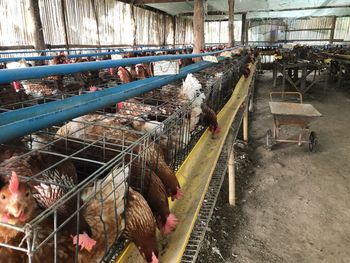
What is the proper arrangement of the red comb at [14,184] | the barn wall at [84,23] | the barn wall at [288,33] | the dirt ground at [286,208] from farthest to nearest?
the barn wall at [288,33] → the barn wall at [84,23] → the dirt ground at [286,208] → the red comb at [14,184]

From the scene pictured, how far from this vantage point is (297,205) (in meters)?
4.16

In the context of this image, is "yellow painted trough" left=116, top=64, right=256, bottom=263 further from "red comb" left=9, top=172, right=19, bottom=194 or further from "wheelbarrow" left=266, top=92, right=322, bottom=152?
"wheelbarrow" left=266, top=92, right=322, bottom=152

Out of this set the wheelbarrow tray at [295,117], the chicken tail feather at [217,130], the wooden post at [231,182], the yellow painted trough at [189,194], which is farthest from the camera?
the wheelbarrow tray at [295,117]

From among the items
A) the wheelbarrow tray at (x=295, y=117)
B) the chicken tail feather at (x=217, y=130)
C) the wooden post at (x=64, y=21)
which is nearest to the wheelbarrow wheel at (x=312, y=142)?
the wheelbarrow tray at (x=295, y=117)

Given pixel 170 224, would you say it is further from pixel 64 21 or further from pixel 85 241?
pixel 64 21

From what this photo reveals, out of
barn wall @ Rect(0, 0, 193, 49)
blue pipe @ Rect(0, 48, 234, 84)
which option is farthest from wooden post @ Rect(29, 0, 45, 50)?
blue pipe @ Rect(0, 48, 234, 84)

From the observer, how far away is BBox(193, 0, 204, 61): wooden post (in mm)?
5641

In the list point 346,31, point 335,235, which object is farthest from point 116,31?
point 346,31

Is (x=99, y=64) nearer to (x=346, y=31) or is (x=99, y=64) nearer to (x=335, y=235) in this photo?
(x=335, y=235)

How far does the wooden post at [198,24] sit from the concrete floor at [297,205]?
251 cm

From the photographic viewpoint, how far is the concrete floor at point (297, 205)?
10.9ft

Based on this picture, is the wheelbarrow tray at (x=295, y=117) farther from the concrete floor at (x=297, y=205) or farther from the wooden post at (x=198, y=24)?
the wooden post at (x=198, y=24)

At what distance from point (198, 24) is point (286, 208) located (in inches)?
152

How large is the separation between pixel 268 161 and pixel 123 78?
3.22 metres
